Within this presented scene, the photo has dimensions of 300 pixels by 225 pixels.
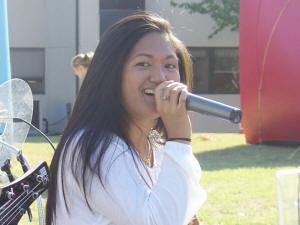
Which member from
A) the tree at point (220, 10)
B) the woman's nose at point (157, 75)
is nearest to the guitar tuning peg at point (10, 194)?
the woman's nose at point (157, 75)

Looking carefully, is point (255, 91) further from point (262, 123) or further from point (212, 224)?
point (212, 224)

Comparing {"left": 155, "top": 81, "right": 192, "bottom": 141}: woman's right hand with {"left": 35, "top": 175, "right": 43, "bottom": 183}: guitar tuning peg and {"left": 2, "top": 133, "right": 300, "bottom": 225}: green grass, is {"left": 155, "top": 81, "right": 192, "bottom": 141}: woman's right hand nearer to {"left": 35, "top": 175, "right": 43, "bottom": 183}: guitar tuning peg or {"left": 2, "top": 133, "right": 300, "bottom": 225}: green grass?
{"left": 35, "top": 175, "right": 43, "bottom": 183}: guitar tuning peg

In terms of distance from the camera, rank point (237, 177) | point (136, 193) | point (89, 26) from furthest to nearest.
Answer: point (89, 26)
point (237, 177)
point (136, 193)

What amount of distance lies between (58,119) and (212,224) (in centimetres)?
1169

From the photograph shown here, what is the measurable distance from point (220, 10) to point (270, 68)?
23.1 feet

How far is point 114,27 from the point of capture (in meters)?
1.66

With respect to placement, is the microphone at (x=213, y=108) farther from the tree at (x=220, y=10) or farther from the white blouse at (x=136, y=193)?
the tree at (x=220, y=10)

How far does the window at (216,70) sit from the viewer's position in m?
16.6

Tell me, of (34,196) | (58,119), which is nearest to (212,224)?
(34,196)

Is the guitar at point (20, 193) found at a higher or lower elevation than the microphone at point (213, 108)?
lower

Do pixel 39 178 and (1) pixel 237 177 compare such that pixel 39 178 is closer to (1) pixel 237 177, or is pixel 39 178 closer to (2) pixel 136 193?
(2) pixel 136 193

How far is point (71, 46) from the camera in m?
15.8

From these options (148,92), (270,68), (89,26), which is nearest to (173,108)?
(148,92)

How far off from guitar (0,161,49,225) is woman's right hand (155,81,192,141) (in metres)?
0.45
